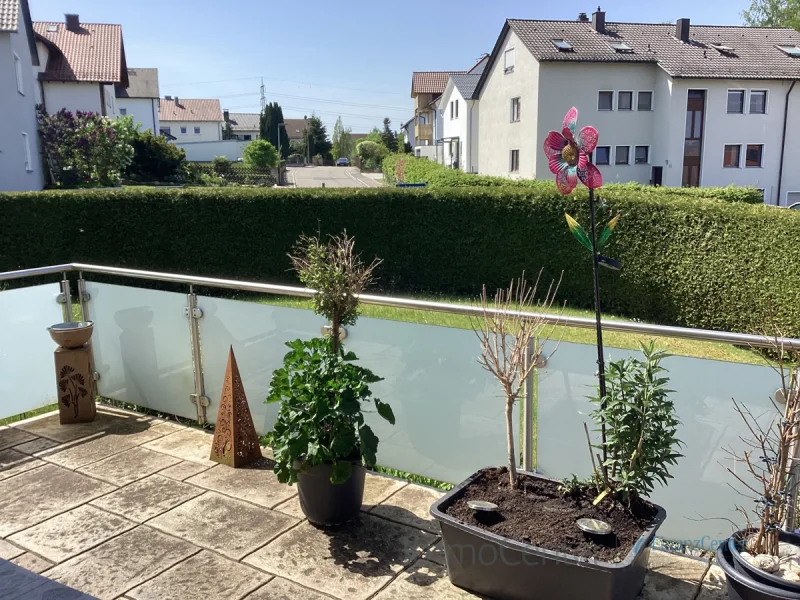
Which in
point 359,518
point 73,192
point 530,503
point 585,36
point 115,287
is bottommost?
point 359,518

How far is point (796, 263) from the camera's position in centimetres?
912

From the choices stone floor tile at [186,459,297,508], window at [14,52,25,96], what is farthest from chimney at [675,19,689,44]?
stone floor tile at [186,459,297,508]

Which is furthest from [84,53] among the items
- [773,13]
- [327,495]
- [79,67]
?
[773,13]

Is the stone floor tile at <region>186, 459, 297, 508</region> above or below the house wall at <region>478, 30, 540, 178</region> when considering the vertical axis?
below

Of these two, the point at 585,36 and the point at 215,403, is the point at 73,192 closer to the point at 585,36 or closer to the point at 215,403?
the point at 215,403

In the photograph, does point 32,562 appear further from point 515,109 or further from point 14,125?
point 515,109

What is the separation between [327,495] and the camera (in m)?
3.18

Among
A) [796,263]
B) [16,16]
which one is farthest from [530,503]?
[16,16]

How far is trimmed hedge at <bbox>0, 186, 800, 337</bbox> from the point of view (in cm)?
991

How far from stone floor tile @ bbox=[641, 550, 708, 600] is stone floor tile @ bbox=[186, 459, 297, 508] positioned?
1891 mm

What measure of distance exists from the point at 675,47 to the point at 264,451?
98.6ft

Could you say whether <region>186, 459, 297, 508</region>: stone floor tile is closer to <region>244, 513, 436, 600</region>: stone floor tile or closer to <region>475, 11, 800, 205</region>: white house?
<region>244, 513, 436, 600</region>: stone floor tile

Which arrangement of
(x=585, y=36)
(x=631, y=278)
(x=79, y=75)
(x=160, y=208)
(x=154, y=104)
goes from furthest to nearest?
(x=154, y=104) < (x=585, y=36) < (x=79, y=75) < (x=160, y=208) < (x=631, y=278)

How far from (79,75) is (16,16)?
8.22 meters
